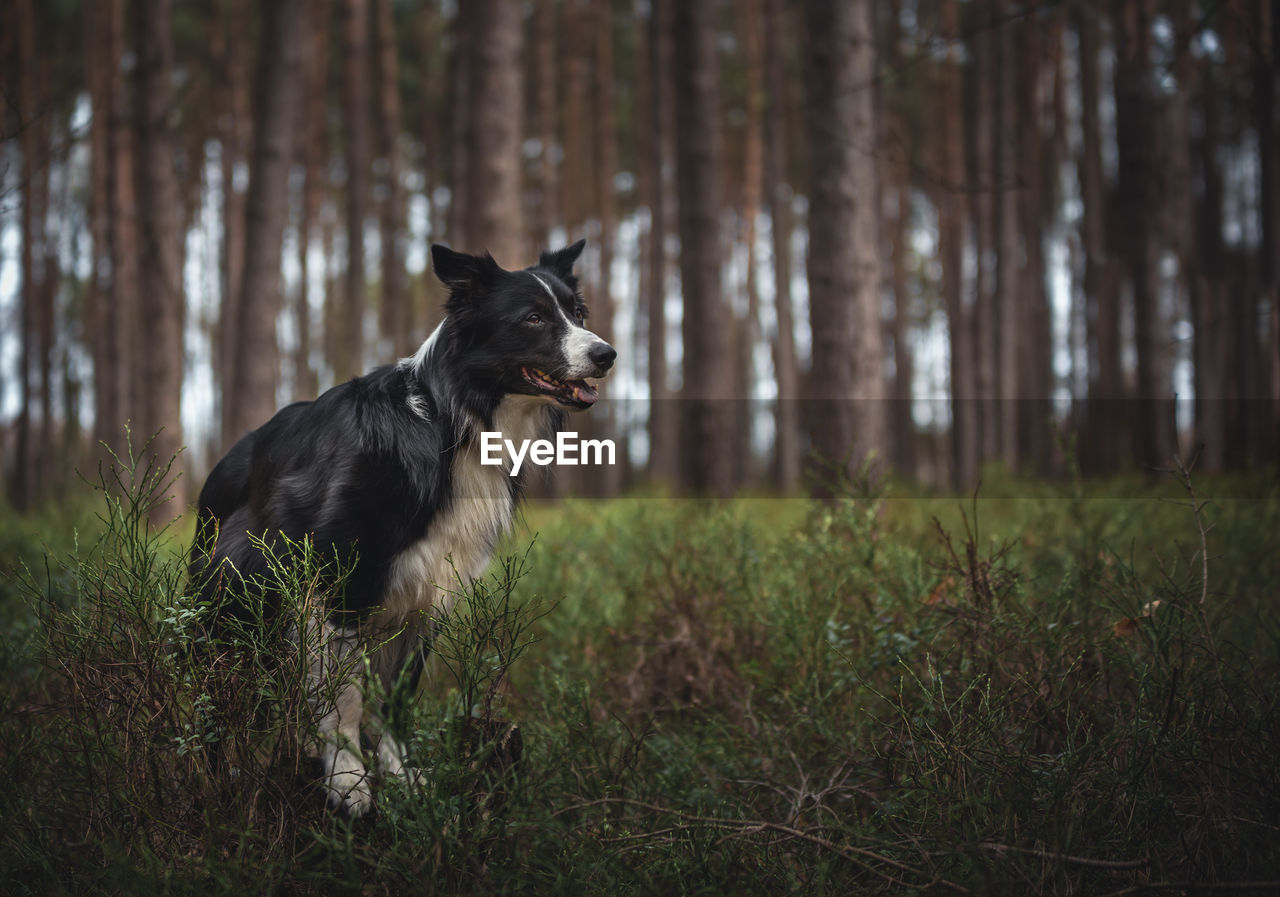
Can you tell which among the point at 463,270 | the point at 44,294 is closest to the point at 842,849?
the point at 463,270

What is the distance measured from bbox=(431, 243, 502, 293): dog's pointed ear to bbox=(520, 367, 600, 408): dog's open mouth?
1.28ft

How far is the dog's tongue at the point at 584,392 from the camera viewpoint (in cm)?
327

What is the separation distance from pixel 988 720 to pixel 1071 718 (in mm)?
502

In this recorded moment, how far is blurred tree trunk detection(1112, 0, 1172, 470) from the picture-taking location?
906cm

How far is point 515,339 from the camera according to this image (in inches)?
131

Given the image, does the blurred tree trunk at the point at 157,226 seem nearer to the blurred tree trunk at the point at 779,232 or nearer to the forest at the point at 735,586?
the forest at the point at 735,586

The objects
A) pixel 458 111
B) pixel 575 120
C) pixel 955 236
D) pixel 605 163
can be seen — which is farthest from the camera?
pixel 605 163

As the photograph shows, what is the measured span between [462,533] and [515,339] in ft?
2.54

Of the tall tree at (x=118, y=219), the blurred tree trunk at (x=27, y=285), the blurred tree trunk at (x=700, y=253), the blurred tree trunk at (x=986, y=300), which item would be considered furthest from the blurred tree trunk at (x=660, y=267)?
the blurred tree trunk at (x=27, y=285)

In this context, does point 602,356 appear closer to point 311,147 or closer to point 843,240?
point 843,240

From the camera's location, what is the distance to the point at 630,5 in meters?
23.0

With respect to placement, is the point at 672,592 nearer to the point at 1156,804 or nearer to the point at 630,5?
the point at 1156,804

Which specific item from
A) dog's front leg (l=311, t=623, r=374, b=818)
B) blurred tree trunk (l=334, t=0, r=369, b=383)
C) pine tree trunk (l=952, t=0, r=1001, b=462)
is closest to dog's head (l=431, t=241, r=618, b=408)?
dog's front leg (l=311, t=623, r=374, b=818)

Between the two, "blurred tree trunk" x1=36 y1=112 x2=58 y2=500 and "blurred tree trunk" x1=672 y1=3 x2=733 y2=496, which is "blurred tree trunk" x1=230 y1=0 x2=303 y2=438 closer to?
"blurred tree trunk" x1=672 y1=3 x2=733 y2=496
